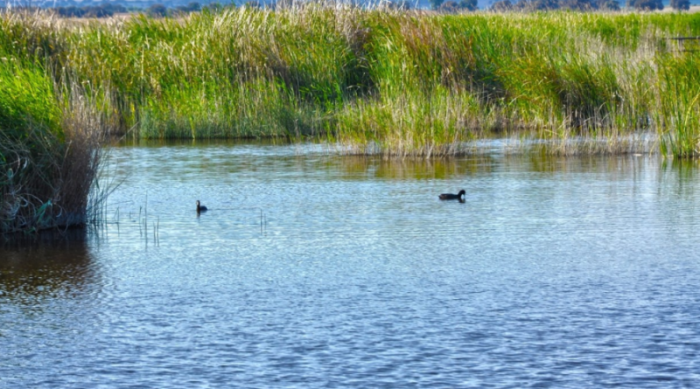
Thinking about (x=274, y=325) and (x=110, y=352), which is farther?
(x=274, y=325)

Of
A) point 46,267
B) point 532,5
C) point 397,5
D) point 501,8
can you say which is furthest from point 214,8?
point 532,5

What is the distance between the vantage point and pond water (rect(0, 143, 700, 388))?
5.29m

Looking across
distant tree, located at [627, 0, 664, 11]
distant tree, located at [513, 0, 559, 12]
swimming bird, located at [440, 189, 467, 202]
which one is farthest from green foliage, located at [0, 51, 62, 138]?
distant tree, located at [627, 0, 664, 11]

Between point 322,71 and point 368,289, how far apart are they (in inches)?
525

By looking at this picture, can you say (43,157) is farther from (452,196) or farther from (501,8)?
(501,8)

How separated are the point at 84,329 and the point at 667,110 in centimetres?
1079

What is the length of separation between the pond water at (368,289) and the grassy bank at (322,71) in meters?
5.43

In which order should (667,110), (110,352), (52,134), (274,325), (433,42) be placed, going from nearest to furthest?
1. (110,352)
2. (274,325)
3. (52,134)
4. (667,110)
5. (433,42)

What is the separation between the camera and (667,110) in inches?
590

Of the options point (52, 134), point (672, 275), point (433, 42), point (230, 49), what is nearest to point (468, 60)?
point (433, 42)

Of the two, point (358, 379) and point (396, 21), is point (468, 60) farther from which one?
point (358, 379)

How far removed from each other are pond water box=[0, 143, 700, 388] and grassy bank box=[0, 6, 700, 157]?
5.43 m

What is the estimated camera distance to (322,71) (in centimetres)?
1997

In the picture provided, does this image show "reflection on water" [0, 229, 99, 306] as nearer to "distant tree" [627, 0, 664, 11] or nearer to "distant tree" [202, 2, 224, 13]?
"distant tree" [202, 2, 224, 13]
